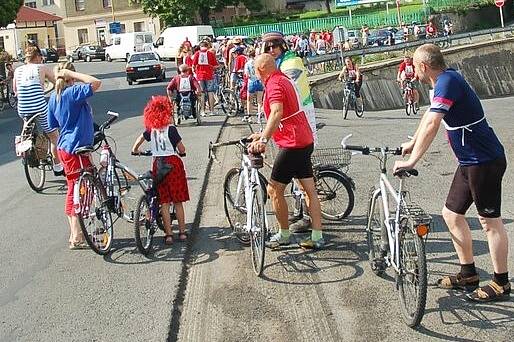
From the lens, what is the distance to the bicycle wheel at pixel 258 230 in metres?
6.68

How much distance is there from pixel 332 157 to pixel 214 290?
263 centimetres

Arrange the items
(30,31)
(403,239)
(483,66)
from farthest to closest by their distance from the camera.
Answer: (30,31) → (483,66) → (403,239)

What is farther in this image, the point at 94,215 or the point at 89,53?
the point at 89,53

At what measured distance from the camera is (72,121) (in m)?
7.82

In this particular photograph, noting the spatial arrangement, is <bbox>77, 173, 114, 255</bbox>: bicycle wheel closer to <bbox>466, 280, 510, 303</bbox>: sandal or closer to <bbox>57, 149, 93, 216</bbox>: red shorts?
<bbox>57, 149, 93, 216</bbox>: red shorts

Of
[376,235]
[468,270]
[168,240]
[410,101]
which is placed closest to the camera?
[468,270]

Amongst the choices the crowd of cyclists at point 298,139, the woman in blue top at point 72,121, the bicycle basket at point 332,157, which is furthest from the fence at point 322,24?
the woman in blue top at point 72,121

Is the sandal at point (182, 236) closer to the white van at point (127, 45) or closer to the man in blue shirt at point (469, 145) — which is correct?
the man in blue shirt at point (469, 145)

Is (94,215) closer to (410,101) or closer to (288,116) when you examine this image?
(288,116)

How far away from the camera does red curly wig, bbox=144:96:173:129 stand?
305 inches

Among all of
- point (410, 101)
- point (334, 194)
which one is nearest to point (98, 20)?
point (410, 101)

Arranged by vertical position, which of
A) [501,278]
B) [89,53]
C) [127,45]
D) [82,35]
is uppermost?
[82,35]

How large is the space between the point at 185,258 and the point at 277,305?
170cm

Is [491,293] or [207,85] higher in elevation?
[207,85]
